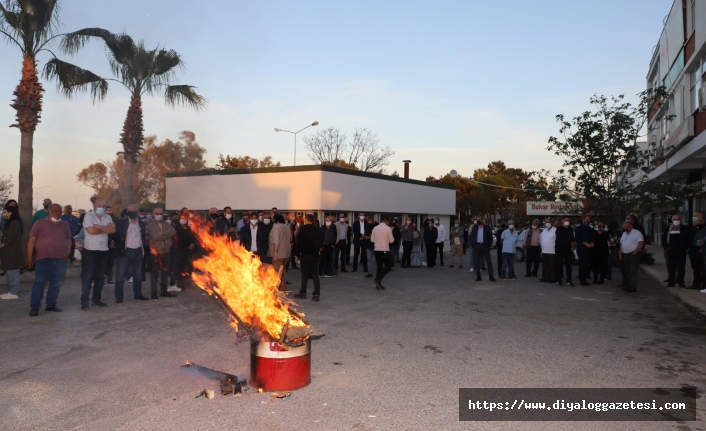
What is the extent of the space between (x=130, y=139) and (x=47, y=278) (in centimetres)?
1472

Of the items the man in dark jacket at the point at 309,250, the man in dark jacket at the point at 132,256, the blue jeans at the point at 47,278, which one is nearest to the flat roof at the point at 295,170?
the man in dark jacket at the point at 309,250

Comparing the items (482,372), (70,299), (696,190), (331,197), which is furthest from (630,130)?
(70,299)

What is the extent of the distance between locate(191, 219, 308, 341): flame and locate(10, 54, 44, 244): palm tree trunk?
11.9 meters

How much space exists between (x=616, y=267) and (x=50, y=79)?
20797mm

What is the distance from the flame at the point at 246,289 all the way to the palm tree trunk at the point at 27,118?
1188 centimetres

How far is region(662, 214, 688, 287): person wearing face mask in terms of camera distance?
1252 centimetres

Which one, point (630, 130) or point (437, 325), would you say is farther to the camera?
point (630, 130)

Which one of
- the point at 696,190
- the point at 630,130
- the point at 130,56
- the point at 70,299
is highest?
the point at 130,56

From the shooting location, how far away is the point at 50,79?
16734mm

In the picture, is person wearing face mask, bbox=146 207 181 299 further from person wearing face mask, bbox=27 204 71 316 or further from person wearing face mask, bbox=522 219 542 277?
person wearing face mask, bbox=522 219 542 277

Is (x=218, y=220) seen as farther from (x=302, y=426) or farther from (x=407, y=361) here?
(x=302, y=426)

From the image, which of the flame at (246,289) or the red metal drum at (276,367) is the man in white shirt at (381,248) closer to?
the flame at (246,289)

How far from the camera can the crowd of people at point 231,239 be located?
30.7 ft

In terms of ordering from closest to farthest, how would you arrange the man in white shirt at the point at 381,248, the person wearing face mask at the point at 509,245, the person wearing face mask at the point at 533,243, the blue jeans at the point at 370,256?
the man in white shirt at the point at 381,248
the person wearing face mask at the point at 509,245
the person wearing face mask at the point at 533,243
the blue jeans at the point at 370,256
